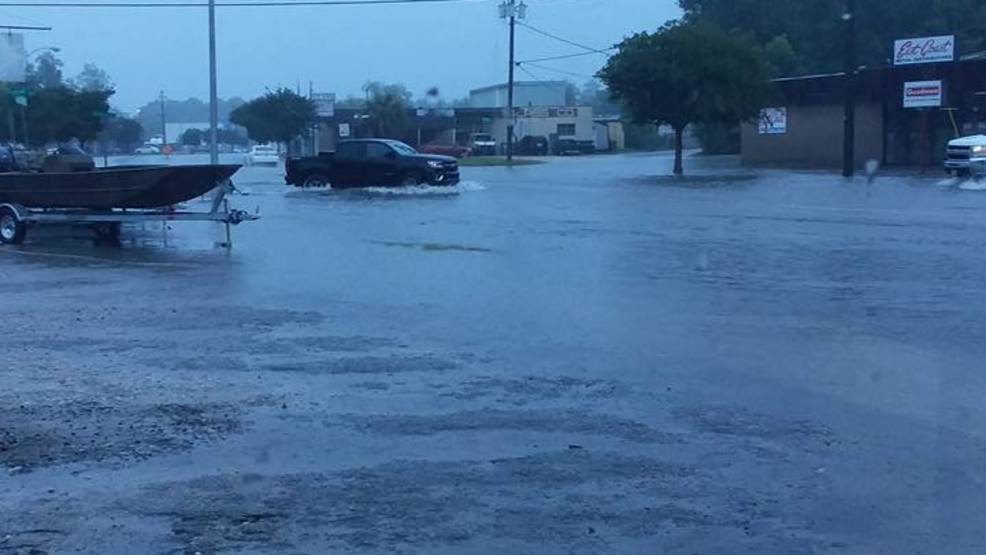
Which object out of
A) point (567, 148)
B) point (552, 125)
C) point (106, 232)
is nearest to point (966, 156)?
point (106, 232)

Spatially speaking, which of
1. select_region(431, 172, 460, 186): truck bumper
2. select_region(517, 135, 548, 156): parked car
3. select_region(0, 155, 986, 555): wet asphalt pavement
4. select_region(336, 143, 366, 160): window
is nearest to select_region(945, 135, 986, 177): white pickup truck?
select_region(431, 172, 460, 186): truck bumper

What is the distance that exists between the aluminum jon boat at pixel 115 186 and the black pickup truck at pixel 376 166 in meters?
19.8

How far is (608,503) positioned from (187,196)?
1938 cm

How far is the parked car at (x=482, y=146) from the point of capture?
4023 inches

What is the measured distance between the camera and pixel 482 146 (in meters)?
102

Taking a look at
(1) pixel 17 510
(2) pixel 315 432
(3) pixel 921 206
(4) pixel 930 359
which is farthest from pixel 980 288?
(3) pixel 921 206

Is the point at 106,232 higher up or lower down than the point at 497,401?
higher up

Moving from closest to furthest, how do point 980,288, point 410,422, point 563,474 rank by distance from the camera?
1. point 563,474
2. point 410,422
3. point 980,288

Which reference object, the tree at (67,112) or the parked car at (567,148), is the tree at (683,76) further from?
the parked car at (567,148)

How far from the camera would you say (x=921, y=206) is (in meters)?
36.1

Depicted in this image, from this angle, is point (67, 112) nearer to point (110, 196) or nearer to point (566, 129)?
point (110, 196)

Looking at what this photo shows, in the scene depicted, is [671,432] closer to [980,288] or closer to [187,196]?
[980,288]

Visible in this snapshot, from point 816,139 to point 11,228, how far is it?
158ft

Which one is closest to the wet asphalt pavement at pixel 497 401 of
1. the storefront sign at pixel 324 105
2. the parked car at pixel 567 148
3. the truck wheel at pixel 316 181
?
the truck wheel at pixel 316 181
